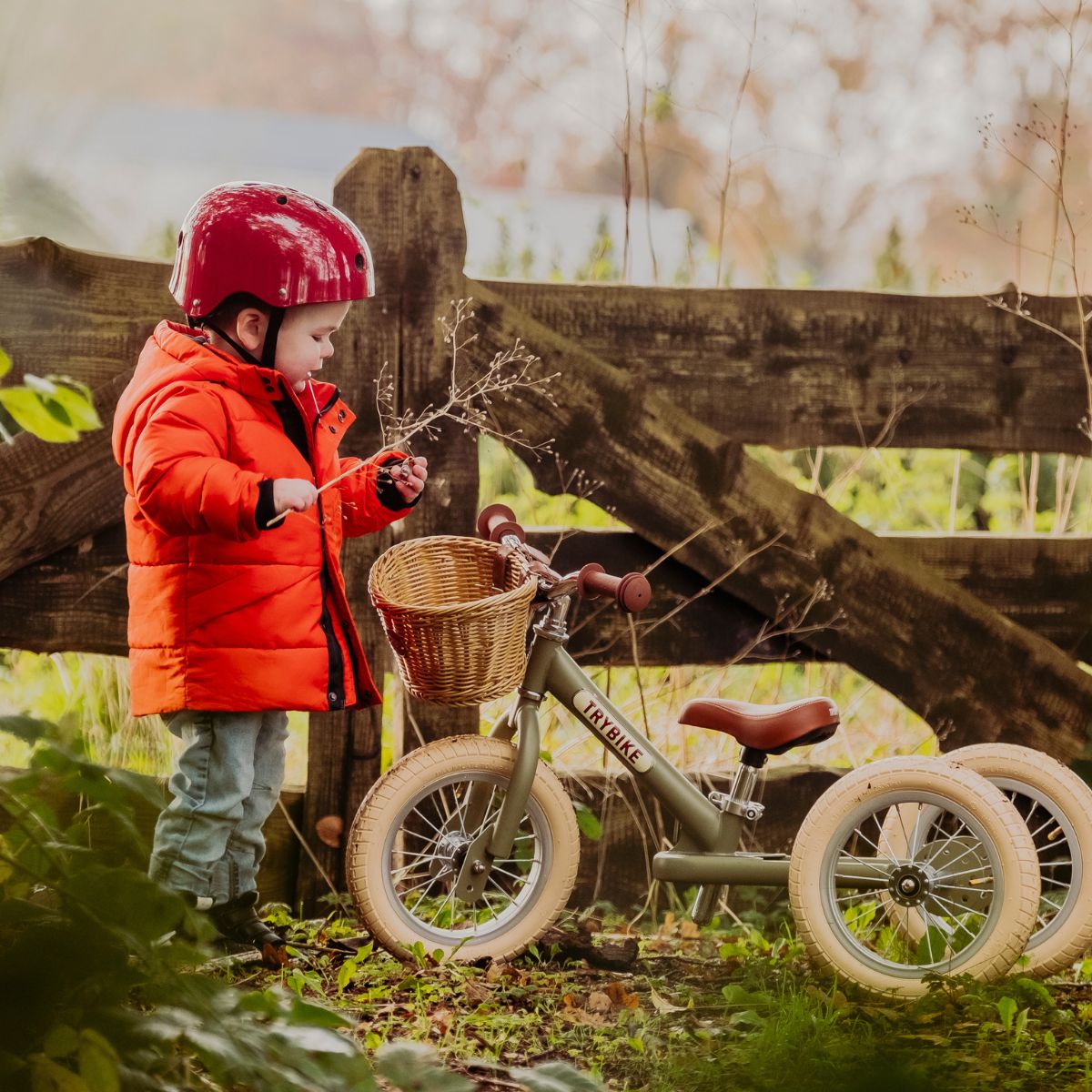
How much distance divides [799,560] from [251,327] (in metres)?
1.50

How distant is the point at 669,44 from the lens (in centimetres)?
420

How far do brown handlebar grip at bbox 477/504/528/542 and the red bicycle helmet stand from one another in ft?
1.97

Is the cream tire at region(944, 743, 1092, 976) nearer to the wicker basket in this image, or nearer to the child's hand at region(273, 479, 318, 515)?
the wicker basket

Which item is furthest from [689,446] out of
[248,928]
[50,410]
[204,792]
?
[50,410]

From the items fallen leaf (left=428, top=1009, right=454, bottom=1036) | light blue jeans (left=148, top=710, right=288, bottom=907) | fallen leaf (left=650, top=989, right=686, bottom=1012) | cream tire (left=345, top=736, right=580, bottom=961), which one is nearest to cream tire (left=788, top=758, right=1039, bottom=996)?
fallen leaf (left=650, top=989, right=686, bottom=1012)

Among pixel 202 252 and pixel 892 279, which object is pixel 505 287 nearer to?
pixel 202 252

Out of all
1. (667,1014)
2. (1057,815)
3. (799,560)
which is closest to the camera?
(667,1014)

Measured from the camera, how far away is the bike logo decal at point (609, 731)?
284 centimetres

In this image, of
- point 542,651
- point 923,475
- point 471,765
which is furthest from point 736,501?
point 923,475

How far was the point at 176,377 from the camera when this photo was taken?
2.46 metres

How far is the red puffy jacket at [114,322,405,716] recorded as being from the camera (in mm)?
2430

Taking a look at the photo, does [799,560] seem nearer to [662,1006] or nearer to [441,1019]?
[662,1006]

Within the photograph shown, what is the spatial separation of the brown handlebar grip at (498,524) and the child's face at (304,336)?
0.54 meters

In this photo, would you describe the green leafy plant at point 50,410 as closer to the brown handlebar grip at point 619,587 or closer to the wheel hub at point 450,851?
the brown handlebar grip at point 619,587
